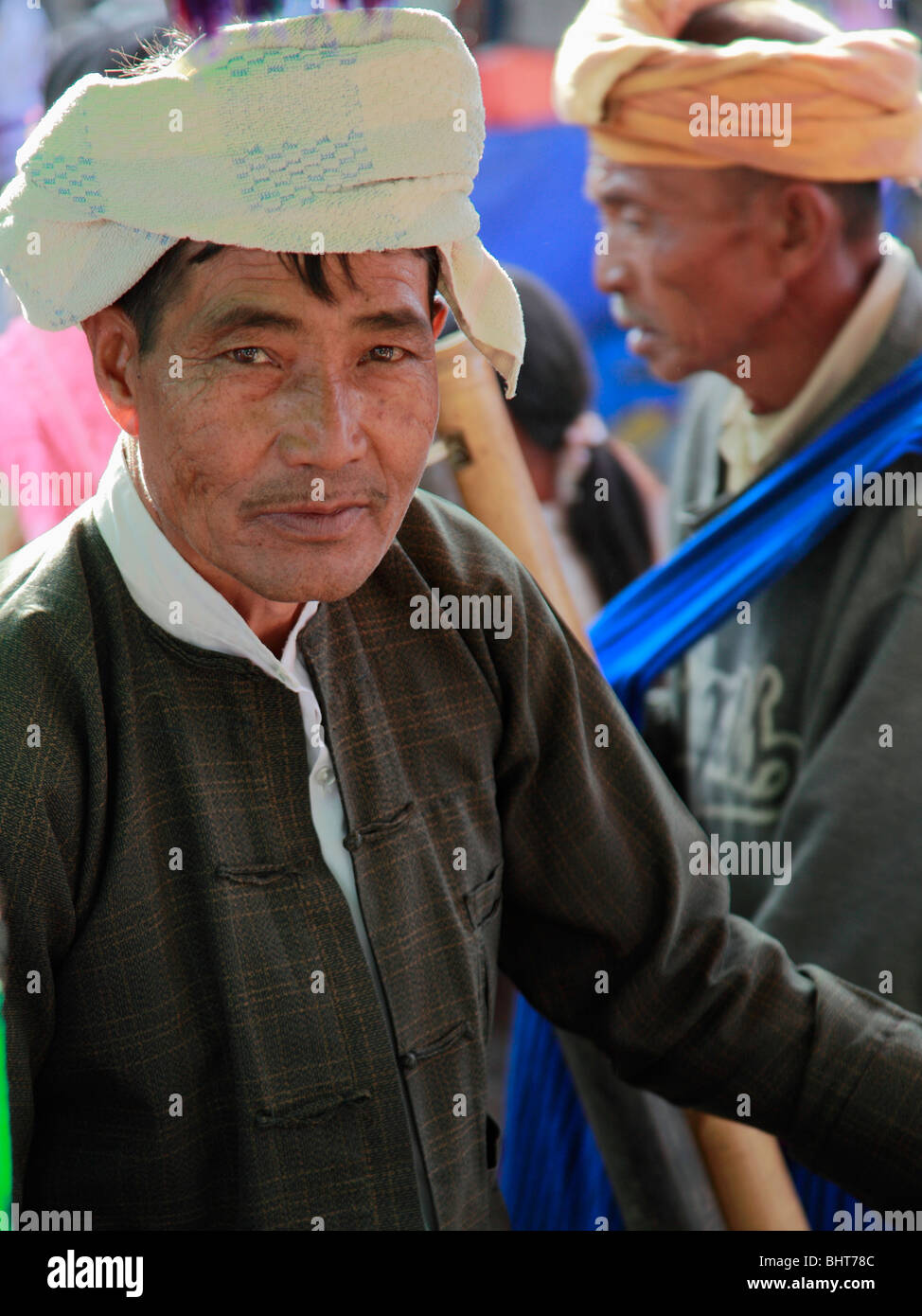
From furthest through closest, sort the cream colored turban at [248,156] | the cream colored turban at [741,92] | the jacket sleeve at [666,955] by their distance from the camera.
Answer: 1. the cream colored turban at [741,92]
2. the jacket sleeve at [666,955]
3. the cream colored turban at [248,156]

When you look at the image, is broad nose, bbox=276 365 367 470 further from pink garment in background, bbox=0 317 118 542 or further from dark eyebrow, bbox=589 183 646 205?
dark eyebrow, bbox=589 183 646 205

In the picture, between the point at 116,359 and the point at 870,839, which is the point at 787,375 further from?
the point at 116,359

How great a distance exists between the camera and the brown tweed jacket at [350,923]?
982 millimetres

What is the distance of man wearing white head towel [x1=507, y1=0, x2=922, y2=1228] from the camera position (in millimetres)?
1704

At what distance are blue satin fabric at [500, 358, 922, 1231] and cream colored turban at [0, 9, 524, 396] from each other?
920mm

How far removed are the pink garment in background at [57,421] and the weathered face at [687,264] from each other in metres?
0.87

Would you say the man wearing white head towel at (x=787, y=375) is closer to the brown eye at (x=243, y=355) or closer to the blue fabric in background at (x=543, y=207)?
the blue fabric in background at (x=543, y=207)

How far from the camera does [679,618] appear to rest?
1822mm

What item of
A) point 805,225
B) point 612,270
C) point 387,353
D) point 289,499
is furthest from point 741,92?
point 289,499

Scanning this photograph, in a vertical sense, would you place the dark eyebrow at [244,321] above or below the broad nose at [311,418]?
above

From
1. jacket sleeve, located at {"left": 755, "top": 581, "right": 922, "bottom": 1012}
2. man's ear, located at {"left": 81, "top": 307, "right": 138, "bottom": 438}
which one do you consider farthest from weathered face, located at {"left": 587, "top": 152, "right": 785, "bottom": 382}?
man's ear, located at {"left": 81, "top": 307, "right": 138, "bottom": 438}

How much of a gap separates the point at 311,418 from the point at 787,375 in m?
1.33

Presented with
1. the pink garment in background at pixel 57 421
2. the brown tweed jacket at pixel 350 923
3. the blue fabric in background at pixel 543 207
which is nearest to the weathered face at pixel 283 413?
the brown tweed jacket at pixel 350 923
